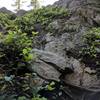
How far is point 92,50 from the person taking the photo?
6.62 m

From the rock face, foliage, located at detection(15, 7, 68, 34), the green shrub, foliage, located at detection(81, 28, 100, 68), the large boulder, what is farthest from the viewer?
foliage, located at detection(15, 7, 68, 34)

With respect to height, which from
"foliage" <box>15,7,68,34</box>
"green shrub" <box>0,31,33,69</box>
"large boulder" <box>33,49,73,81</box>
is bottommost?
"large boulder" <box>33,49,73,81</box>

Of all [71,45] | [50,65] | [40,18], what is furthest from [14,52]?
[40,18]

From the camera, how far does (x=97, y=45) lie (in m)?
6.83

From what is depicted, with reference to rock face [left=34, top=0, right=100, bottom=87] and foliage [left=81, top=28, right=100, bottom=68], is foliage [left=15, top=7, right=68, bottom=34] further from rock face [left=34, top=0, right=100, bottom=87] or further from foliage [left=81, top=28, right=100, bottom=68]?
foliage [left=81, top=28, right=100, bottom=68]

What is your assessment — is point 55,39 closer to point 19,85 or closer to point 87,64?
point 87,64

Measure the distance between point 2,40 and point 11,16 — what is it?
5102 mm

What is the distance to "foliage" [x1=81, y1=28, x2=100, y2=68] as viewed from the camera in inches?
257

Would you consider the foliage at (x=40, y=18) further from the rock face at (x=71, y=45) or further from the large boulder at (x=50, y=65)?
the large boulder at (x=50, y=65)

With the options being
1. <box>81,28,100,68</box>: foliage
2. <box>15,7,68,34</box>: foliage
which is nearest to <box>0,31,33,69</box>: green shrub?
<box>81,28,100,68</box>: foliage

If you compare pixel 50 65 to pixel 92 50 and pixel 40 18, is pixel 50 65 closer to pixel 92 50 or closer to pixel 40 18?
pixel 92 50

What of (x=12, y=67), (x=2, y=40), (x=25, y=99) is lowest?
(x=25, y=99)

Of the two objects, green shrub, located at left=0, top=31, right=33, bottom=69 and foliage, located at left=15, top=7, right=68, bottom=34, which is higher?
foliage, located at left=15, top=7, right=68, bottom=34

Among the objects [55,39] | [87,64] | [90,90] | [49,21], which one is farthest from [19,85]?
[49,21]
